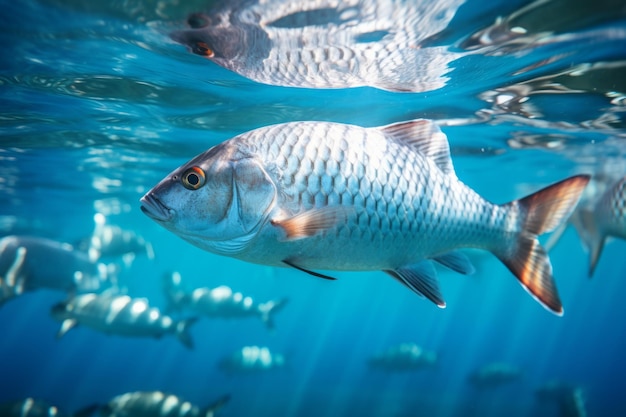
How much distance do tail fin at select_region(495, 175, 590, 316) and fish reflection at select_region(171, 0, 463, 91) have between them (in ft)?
10.2

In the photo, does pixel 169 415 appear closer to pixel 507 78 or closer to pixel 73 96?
pixel 73 96

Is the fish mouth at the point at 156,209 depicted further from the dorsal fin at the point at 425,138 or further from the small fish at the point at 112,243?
the small fish at the point at 112,243

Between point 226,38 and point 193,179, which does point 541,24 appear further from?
point 193,179

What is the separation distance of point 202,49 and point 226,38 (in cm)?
66

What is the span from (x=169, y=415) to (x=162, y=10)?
7776mm

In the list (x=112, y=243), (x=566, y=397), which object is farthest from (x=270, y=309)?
(x=566, y=397)

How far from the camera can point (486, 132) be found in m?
12.4

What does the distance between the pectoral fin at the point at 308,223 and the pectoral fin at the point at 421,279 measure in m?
0.95

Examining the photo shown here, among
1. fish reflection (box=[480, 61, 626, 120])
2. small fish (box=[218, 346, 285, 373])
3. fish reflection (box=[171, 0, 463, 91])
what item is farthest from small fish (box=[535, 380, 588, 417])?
fish reflection (box=[171, 0, 463, 91])

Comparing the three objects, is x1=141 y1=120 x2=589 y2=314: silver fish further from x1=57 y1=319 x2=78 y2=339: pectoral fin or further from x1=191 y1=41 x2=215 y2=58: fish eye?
x1=57 y1=319 x2=78 y2=339: pectoral fin

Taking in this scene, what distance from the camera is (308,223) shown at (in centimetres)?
265

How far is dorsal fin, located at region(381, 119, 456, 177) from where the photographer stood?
144 inches

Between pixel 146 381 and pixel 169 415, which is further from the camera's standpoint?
pixel 146 381

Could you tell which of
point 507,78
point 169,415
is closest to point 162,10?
point 507,78
